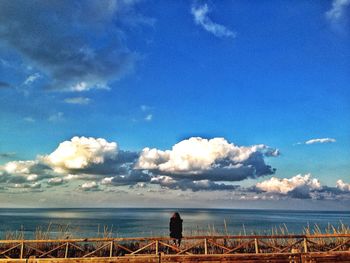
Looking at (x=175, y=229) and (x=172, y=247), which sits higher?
(x=175, y=229)

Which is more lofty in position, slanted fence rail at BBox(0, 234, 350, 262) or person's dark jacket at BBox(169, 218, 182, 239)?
person's dark jacket at BBox(169, 218, 182, 239)

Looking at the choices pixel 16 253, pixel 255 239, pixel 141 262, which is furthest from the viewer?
pixel 16 253

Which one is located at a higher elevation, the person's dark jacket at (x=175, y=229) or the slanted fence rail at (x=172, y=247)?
the person's dark jacket at (x=175, y=229)

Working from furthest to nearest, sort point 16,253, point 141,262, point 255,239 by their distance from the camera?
1. point 16,253
2. point 255,239
3. point 141,262

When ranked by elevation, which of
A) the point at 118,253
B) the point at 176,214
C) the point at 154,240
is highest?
the point at 176,214

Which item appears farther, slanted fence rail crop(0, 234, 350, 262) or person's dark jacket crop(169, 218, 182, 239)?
person's dark jacket crop(169, 218, 182, 239)

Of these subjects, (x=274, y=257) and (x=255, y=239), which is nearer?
(x=274, y=257)

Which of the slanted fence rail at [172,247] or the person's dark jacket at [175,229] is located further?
the person's dark jacket at [175,229]

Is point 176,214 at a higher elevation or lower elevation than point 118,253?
higher

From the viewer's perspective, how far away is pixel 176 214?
14.6m

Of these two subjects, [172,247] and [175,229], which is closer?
[172,247]

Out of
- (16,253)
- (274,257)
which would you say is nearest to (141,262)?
(274,257)

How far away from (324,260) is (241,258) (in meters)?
1.94

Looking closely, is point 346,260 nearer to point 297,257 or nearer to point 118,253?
point 297,257
